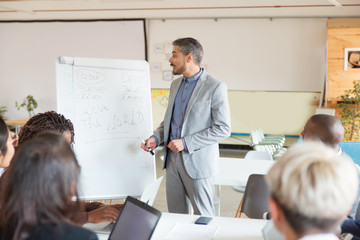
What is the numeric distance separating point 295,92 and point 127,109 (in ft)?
16.9

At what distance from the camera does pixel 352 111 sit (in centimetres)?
699

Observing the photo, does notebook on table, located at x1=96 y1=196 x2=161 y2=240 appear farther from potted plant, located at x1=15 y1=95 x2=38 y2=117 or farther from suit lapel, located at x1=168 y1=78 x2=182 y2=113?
potted plant, located at x1=15 y1=95 x2=38 y2=117

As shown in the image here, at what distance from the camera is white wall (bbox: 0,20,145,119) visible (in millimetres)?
8234

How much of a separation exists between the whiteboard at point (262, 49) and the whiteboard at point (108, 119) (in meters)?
4.83

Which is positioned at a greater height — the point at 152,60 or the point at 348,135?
the point at 152,60

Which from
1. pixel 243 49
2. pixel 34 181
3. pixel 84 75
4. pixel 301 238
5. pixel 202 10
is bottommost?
pixel 301 238

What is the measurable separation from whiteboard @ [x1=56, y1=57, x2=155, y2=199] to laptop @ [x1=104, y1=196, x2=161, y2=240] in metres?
1.16

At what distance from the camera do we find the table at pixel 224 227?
202 centimetres

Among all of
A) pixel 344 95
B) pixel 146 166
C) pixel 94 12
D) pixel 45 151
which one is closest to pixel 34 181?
pixel 45 151

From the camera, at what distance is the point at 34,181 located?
1123 millimetres

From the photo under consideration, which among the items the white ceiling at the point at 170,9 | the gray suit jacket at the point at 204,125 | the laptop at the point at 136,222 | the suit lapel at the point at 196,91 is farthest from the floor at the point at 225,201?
the white ceiling at the point at 170,9

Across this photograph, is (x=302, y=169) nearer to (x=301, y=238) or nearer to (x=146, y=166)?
(x=301, y=238)

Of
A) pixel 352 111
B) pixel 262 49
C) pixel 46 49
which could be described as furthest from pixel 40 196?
pixel 46 49

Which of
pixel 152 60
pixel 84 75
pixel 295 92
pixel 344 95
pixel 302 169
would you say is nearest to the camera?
pixel 302 169
